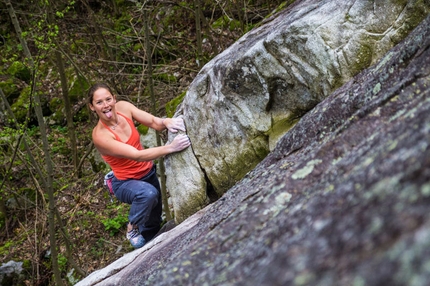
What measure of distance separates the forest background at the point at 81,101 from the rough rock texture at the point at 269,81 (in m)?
1.59

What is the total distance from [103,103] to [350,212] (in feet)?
12.0

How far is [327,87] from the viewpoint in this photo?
145 inches

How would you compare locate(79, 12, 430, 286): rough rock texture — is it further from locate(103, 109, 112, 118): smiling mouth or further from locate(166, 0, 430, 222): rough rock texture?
locate(103, 109, 112, 118): smiling mouth

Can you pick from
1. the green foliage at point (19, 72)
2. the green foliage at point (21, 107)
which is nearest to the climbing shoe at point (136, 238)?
the green foliage at point (21, 107)

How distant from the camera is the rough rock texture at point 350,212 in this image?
926 millimetres

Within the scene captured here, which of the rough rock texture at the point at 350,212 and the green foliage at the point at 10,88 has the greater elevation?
the green foliage at the point at 10,88

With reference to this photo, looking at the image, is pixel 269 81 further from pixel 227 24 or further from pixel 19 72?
pixel 19 72

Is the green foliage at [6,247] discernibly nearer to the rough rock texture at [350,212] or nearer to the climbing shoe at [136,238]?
the climbing shoe at [136,238]

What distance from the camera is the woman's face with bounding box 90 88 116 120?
171 inches

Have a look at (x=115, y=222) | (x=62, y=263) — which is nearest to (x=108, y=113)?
(x=115, y=222)

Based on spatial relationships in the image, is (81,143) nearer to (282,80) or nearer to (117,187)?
(117,187)

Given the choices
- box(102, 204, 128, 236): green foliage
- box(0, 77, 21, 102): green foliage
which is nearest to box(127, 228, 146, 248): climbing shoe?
box(102, 204, 128, 236): green foliage

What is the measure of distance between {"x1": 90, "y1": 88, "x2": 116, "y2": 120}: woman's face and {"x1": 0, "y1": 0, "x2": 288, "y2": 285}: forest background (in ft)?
3.95

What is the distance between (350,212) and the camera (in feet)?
3.67
